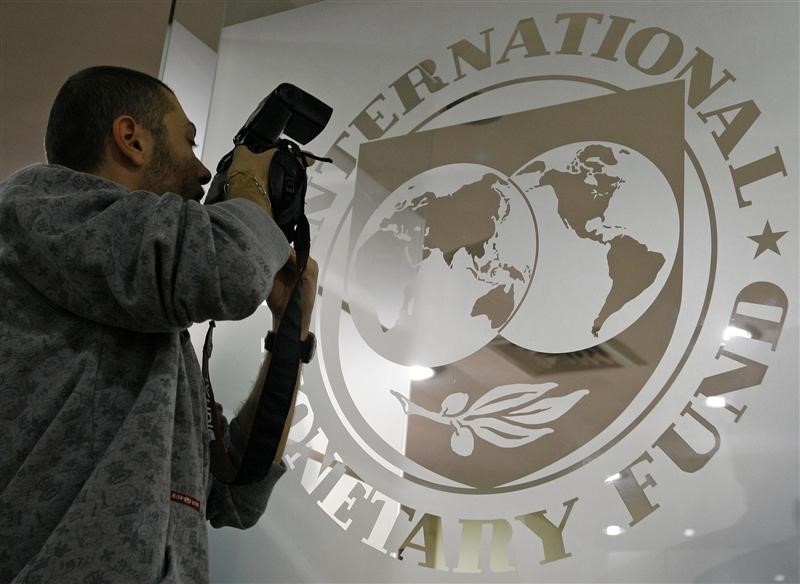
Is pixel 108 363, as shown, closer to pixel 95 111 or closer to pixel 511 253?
pixel 95 111

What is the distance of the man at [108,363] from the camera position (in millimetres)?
777

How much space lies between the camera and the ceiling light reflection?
1.45m

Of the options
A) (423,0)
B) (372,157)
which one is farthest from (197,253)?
(423,0)

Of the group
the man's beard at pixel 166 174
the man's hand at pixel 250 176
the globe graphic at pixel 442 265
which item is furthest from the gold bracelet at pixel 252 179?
the globe graphic at pixel 442 265

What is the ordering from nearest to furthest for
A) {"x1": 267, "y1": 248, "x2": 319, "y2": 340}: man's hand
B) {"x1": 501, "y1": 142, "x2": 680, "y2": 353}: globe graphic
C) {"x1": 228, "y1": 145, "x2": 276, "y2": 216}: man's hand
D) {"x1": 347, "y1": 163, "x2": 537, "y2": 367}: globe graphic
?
1. {"x1": 228, "y1": 145, "x2": 276, "y2": 216}: man's hand
2. {"x1": 267, "y1": 248, "x2": 319, "y2": 340}: man's hand
3. {"x1": 501, "y1": 142, "x2": 680, "y2": 353}: globe graphic
4. {"x1": 347, "y1": 163, "x2": 537, "y2": 367}: globe graphic

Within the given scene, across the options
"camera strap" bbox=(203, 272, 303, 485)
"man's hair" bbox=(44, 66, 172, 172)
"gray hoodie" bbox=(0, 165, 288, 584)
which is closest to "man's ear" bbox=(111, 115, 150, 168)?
"man's hair" bbox=(44, 66, 172, 172)

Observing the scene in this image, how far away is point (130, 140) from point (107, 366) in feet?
1.04

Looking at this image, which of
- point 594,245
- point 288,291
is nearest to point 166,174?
point 288,291

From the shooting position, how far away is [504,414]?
1.36 meters

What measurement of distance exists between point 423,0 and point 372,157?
354 millimetres

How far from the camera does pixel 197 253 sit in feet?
2.70

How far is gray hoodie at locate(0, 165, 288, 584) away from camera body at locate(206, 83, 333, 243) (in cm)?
8

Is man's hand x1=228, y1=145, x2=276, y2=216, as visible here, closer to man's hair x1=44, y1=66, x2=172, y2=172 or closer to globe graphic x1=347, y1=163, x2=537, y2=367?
man's hair x1=44, y1=66, x2=172, y2=172

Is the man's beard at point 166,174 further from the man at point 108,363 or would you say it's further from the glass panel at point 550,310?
the glass panel at point 550,310
